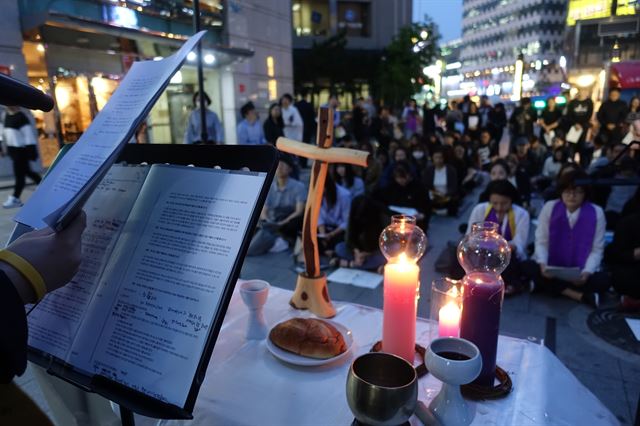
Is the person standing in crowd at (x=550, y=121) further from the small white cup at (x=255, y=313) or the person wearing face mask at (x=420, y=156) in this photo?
the small white cup at (x=255, y=313)

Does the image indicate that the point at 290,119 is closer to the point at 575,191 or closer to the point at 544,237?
the point at 544,237

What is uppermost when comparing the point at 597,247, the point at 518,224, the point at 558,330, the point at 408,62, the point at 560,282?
the point at 408,62

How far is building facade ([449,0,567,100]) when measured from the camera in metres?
59.1

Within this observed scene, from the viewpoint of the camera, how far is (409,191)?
488 cm

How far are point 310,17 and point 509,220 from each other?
23312 mm

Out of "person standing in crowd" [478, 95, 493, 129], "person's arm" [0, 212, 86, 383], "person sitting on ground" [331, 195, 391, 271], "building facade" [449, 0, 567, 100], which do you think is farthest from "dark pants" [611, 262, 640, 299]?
"building facade" [449, 0, 567, 100]

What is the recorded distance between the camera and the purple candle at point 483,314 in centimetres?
106

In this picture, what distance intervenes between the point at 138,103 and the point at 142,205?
21 cm

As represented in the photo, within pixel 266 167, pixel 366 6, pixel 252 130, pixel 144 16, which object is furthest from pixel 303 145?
pixel 366 6

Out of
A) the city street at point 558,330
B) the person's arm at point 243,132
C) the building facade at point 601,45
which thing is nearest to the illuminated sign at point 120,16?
the person's arm at point 243,132

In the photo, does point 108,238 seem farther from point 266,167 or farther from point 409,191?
point 409,191

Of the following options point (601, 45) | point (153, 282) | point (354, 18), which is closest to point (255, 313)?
point (153, 282)

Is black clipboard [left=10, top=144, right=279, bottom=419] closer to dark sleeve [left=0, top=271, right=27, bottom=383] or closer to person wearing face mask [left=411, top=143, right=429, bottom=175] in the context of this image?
dark sleeve [left=0, top=271, right=27, bottom=383]

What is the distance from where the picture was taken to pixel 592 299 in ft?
10.7
